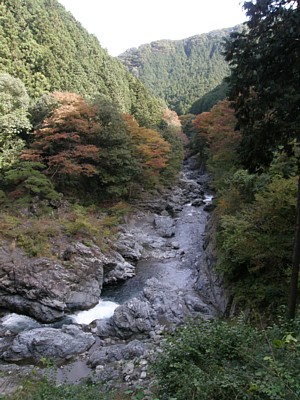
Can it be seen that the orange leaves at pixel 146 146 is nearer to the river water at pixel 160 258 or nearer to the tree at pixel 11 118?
the river water at pixel 160 258

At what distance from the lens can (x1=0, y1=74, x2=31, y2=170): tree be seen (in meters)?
19.0

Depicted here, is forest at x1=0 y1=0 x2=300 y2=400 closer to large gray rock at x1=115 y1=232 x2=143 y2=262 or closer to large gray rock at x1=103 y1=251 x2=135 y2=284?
large gray rock at x1=115 y1=232 x2=143 y2=262

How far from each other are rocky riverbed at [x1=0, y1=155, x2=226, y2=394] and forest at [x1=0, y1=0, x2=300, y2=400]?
4.18 feet

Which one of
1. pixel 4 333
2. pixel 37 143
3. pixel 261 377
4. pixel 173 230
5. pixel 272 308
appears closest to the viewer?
pixel 261 377

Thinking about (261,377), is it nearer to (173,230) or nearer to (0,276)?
(0,276)

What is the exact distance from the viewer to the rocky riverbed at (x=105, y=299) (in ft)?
30.5

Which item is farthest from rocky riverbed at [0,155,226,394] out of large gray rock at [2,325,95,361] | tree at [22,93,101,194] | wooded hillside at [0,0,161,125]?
wooded hillside at [0,0,161,125]

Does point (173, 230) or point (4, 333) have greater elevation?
point (173, 230)

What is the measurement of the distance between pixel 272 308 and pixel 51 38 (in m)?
37.3

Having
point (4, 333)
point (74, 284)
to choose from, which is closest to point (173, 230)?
point (74, 284)

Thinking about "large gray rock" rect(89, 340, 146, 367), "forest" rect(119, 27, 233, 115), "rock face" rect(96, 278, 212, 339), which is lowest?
"large gray rock" rect(89, 340, 146, 367)

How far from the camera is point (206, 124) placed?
32.1 m

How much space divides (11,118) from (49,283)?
37.6 feet

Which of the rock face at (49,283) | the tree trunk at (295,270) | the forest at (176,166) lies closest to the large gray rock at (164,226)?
the forest at (176,166)
